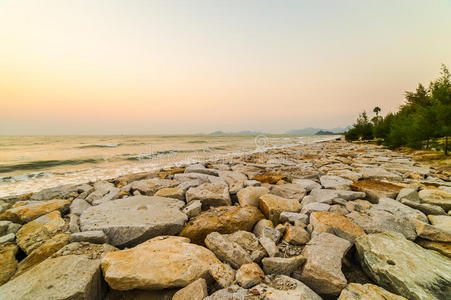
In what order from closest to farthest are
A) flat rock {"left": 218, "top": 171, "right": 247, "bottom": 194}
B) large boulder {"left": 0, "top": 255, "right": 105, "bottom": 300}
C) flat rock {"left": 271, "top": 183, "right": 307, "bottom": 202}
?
large boulder {"left": 0, "top": 255, "right": 105, "bottom": 300}
flat rock {"left": 271, "top": 183, "right": 307, "bottom": 202}
flat rock {"left": 218, "top": 171, "right": 247, "bottom": 194}

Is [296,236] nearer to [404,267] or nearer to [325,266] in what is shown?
[325,266]

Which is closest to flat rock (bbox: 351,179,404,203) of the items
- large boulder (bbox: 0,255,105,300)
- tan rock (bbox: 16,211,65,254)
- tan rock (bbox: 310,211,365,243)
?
tan rock (bbox: 310,211,365,243)

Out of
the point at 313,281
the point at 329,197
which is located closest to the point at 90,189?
the point at 313,281

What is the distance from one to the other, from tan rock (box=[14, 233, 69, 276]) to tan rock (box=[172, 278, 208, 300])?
1.82 m

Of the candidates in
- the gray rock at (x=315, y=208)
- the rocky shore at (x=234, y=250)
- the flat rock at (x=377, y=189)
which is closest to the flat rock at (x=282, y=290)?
the rocky shore at (x=234, y=250)

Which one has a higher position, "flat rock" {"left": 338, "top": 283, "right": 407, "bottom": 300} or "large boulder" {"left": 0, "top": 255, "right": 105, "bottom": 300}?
"flat rock" {"left": 338, "top": 283, "right": 407, "bottom": 300}

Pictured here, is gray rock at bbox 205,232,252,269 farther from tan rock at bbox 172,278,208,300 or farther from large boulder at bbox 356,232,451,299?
large boulder at bbox 356,232,451,299

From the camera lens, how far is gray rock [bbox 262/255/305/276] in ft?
5.68

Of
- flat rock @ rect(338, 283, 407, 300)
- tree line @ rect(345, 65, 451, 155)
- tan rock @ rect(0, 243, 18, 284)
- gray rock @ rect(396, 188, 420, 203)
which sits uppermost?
tree line @ rect(345, 65, 451, 155)

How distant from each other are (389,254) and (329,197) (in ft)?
5.05

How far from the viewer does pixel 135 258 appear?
5.94ft

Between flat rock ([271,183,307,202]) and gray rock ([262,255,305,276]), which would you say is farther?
flat rock ([271,183,307,202])

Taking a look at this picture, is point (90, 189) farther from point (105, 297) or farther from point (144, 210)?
point (105, 297)

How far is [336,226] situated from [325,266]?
80 centimetres
